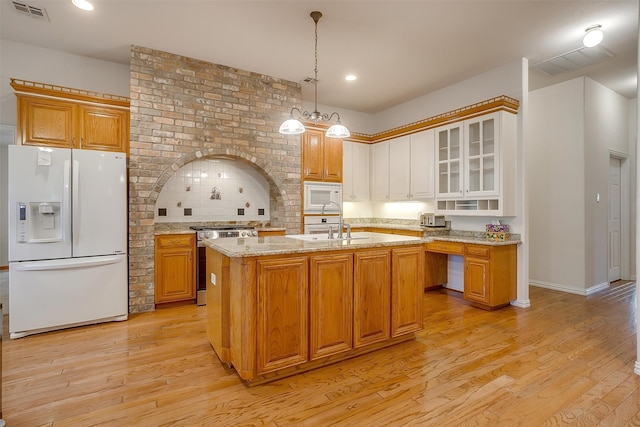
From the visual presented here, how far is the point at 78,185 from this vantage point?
11.0 ft

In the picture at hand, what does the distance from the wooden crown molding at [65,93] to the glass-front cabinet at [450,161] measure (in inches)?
166

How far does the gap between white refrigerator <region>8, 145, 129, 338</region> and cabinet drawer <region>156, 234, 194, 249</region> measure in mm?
424

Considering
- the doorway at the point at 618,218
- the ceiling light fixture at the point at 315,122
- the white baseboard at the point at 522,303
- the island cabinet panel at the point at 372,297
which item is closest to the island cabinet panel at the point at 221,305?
the island cabinet panel at the point at 372,297

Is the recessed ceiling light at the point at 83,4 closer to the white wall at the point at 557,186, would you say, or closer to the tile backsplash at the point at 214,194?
the tile backsplash at the point at 214,194

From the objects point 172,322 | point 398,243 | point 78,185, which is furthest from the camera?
point 172,322

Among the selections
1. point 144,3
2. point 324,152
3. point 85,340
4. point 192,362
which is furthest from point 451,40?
point 85,340

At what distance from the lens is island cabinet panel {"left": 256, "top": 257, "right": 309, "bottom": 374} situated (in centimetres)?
226

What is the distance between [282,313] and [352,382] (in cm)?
70

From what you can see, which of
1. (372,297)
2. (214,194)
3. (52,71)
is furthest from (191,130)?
(372,297)

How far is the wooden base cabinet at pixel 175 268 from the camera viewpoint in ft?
13.1

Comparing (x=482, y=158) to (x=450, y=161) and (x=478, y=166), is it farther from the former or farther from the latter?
(x=450, y=161)

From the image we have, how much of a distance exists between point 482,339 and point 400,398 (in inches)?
54.9

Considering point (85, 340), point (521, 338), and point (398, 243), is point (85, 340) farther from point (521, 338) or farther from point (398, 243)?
point (521, 338)

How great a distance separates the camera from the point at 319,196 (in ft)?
17.3
